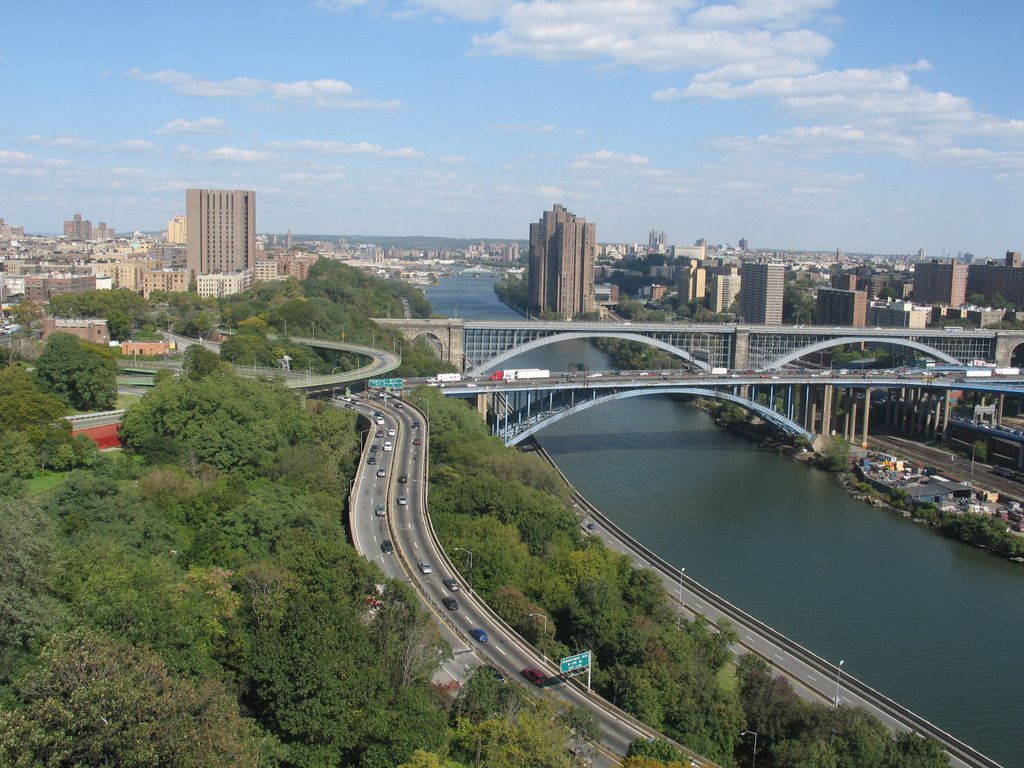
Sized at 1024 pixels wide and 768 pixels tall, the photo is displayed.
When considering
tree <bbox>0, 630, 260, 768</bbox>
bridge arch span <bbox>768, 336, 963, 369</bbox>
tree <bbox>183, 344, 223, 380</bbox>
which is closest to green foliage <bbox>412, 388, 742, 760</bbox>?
tree <bbox>0, 630, 260, 768</bbox>

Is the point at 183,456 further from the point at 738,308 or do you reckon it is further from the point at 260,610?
the point at 738,308

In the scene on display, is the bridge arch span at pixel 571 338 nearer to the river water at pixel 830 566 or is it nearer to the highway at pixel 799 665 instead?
the river water at pixel 830 566

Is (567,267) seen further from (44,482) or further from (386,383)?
(44,482)

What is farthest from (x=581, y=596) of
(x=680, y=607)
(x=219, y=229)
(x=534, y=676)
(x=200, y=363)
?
(x=219, y=229)

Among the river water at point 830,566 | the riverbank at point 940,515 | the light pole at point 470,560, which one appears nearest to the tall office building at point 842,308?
the river water at point 830,566

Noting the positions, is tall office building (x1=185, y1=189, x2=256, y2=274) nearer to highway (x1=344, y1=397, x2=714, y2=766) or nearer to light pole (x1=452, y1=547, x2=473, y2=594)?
highway (x1=344, y1=397, x2=714, y2=766)

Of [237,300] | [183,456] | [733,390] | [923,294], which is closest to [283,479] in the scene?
[183,456]
